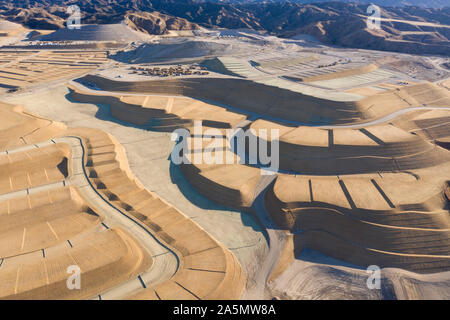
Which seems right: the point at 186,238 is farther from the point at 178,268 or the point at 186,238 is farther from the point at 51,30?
the point at 51,30

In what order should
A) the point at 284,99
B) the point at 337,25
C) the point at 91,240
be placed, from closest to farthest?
the point at 91,240
the point at 284,99
the point at 337,25

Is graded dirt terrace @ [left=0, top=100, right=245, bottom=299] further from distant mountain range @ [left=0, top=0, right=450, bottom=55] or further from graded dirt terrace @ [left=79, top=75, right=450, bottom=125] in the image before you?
distant mountain range @ [left=0, top=0, right=450, bottom=55]

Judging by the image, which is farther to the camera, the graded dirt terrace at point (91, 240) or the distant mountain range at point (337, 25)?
the distant mountain range at point (337, 25)

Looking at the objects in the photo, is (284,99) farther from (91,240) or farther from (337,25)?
(337,25)

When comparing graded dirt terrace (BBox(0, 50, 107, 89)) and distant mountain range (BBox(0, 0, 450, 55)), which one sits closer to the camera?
graded dirt terrace (BBox(0, 50, 107, 89))

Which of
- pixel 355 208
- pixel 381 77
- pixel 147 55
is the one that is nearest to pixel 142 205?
pixel 355 208

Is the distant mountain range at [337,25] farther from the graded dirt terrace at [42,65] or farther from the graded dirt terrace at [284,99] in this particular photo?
the graded dirt terrace at [284,99]

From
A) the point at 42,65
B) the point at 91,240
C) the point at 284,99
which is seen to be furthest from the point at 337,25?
the point at 91,240

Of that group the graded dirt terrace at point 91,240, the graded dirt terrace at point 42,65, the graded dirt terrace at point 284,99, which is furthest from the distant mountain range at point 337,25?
the graded dirt terrace at point 91,240

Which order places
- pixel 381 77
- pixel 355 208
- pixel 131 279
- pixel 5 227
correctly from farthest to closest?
pixel 381 77 < pixel 355 208 < pixel 5 227 < pixel 131 279

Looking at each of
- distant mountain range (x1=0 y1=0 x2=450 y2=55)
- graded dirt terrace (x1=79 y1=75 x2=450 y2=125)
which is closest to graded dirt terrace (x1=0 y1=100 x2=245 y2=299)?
graded dirt terrace (x1=79 y1=75 x2=450 y2=125)

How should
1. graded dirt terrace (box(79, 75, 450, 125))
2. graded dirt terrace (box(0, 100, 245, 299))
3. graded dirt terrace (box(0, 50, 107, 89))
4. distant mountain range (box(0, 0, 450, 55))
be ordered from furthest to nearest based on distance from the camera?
distant mountain range (box(0, 0, 450, 55))
graded dirt terrace (box(0, 50, 107, 89))
graded dirt terrace (box(79, 75, 450, 125))
graded dirt terrace (box(0, 100, 245, 299))
